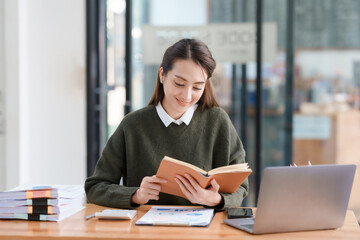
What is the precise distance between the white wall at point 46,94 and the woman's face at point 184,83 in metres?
2.16

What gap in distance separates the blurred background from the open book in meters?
2.28

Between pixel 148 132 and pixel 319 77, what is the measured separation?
7.37ft

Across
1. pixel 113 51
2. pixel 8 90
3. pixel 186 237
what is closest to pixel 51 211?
pixel 186 237

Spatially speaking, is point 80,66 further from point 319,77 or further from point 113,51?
point 319,77

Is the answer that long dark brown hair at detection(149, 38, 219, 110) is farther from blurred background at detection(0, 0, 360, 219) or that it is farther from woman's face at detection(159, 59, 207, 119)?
blurred background at detection(0, 0, 360, 219)

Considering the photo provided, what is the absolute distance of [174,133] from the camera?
2.39 meters

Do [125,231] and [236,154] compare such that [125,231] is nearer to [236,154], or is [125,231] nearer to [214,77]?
[236,154]

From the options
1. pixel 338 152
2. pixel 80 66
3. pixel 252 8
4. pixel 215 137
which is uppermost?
pixel 252 8

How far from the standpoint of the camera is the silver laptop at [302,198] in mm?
1742

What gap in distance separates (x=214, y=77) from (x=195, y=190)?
7.73 ft

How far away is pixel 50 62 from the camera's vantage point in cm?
431

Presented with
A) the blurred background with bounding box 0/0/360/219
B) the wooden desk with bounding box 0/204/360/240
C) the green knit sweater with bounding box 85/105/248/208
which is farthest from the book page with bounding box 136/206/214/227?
the blurred background with bounding box 0/0/360/219

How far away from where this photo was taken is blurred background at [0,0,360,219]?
13.7 ft

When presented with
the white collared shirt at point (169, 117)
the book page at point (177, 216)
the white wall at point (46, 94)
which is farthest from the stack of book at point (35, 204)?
the white wall at point (46, 94)
